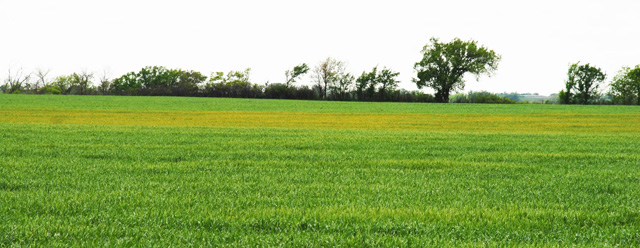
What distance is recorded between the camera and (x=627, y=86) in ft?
251

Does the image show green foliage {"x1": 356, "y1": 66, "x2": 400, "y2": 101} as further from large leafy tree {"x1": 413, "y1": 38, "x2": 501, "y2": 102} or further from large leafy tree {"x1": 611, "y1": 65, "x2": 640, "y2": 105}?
large leafy tree {"x1": 611, "y1": 65, "x2": 640, "y2": 105}

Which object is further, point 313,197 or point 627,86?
point 627,86

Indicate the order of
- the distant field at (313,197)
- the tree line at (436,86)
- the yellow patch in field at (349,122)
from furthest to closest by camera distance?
the tree line at (436,86) < the yellow patch in field at (349,122) < the distant field at (313,197)

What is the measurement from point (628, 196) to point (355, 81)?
2864 inches

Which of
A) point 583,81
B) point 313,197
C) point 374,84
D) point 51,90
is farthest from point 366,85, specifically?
point 313,197

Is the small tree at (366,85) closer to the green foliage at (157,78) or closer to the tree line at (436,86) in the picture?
the tree line at (436,86)

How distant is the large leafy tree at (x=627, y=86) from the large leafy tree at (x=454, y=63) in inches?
755

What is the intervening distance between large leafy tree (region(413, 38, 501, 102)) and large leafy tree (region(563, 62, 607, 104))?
11666 millimetres

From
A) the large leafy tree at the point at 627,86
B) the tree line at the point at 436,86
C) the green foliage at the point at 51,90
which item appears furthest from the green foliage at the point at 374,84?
the green foliage at the point at 51,90

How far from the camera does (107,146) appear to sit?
10.9 m

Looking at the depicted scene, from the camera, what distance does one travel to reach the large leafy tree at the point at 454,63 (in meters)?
75.2

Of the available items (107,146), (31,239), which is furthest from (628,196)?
(107,146)

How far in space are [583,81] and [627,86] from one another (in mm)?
7129

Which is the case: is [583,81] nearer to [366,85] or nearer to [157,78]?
[366,85]
